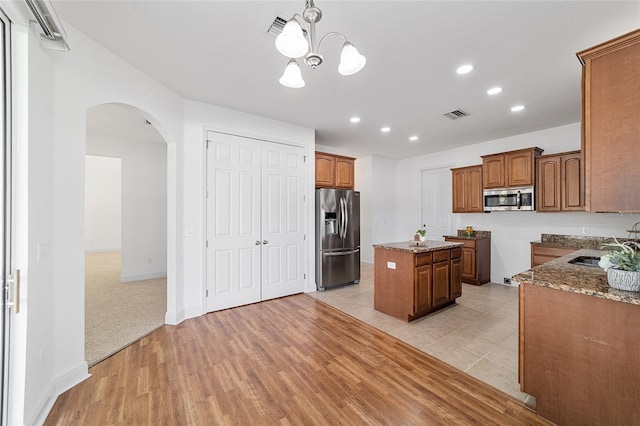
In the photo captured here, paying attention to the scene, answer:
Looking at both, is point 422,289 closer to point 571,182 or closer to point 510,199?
point 510,199

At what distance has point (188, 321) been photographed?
127 inches

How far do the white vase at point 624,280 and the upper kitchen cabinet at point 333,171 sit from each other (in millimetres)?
3779

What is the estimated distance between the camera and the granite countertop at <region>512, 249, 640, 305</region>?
1.41m

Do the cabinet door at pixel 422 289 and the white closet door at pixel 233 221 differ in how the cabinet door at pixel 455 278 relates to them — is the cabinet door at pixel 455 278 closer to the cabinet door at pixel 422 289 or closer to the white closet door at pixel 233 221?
the cabinet door at pixel 422 289

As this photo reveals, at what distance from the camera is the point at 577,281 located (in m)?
1.67

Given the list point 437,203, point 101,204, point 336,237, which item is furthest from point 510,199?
point 101,204

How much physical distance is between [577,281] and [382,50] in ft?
7.70

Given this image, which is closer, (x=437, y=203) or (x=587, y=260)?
(x=587, y=260)

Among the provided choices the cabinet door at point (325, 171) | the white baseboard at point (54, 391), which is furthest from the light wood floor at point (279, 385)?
the cabinet door at point (325, 171)

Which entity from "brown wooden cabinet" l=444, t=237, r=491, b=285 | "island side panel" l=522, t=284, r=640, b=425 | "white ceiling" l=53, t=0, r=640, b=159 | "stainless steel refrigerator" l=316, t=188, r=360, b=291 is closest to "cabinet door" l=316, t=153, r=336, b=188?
"stainless steel refrigerator" l=316, t=188, r=360, b=291

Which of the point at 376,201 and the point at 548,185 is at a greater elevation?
the point at 548,185

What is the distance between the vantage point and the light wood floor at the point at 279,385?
5.65 feet

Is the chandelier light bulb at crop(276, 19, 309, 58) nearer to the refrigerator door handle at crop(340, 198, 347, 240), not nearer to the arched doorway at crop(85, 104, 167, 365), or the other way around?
the arched doorway at crop(85, 104, 167, 365)

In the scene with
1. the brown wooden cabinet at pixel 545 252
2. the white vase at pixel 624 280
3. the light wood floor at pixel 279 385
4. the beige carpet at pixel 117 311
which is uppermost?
the white vase at pixel 624 280
